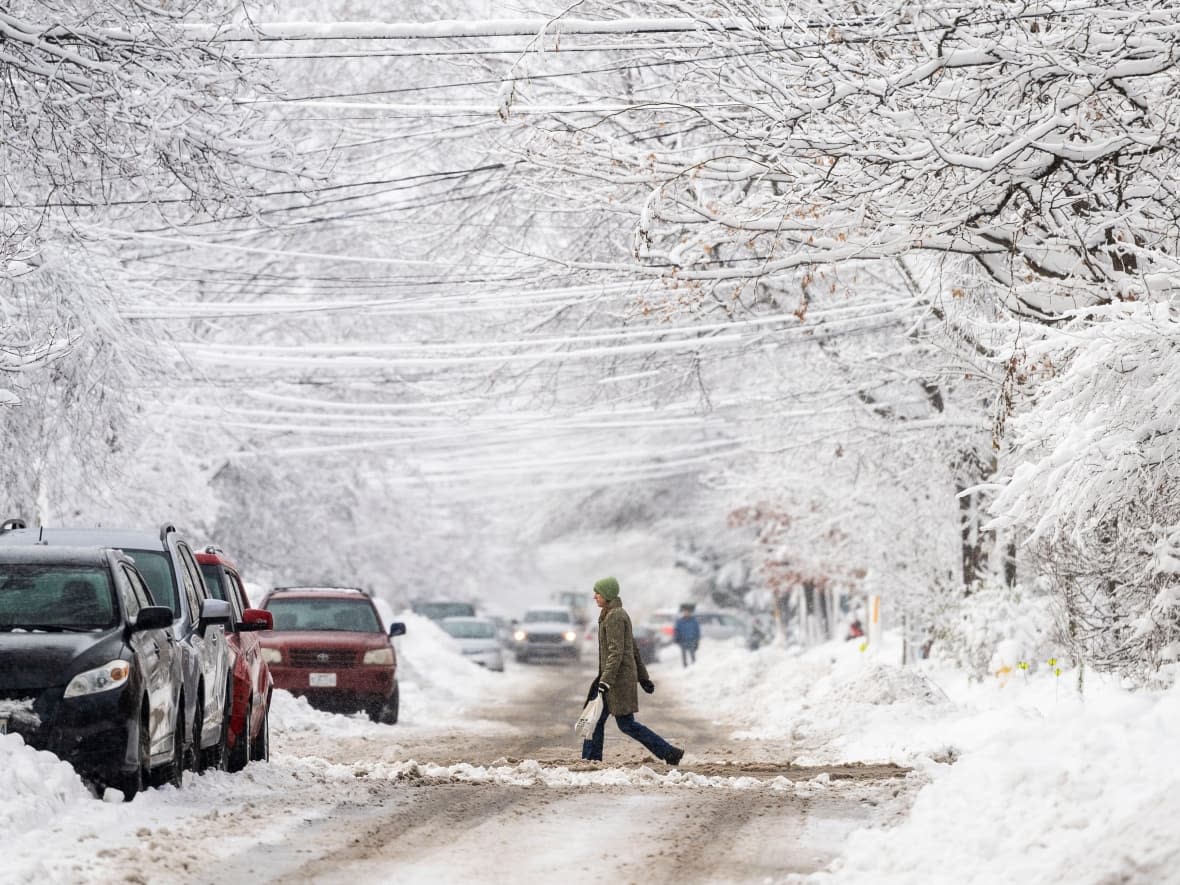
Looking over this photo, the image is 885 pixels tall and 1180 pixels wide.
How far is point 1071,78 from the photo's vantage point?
37.4 feet

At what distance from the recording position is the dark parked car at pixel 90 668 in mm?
10125

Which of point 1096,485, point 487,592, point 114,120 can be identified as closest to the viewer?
point 1096,485

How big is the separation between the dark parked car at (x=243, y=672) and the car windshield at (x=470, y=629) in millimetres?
29769

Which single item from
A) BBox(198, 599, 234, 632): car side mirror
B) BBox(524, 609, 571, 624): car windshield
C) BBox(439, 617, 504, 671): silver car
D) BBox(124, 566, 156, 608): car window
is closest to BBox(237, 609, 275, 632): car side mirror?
BBox(198, 599, 234, 632): car side mirror

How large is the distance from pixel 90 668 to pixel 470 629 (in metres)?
36.5

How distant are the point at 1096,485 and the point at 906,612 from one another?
830 inches

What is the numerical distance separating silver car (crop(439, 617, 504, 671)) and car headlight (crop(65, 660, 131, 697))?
34.0 m

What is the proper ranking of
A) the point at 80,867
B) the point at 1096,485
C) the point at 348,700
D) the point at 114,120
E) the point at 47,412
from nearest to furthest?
the point at 80,867, the point at 1096,485, the point at 114,120, the point at 47,412, the point at 348,700

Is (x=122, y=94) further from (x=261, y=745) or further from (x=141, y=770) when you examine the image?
(x=261, y=745)

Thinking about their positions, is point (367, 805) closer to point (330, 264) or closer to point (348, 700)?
point (348, 700)

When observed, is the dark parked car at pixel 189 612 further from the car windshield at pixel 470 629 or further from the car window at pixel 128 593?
the car windshield at pixel 470 629

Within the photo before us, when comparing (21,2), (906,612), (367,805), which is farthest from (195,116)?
(906,612)

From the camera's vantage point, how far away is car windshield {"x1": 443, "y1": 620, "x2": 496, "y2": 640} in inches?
1823

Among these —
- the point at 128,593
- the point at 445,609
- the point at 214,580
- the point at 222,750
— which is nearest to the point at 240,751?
the point at 222,750
